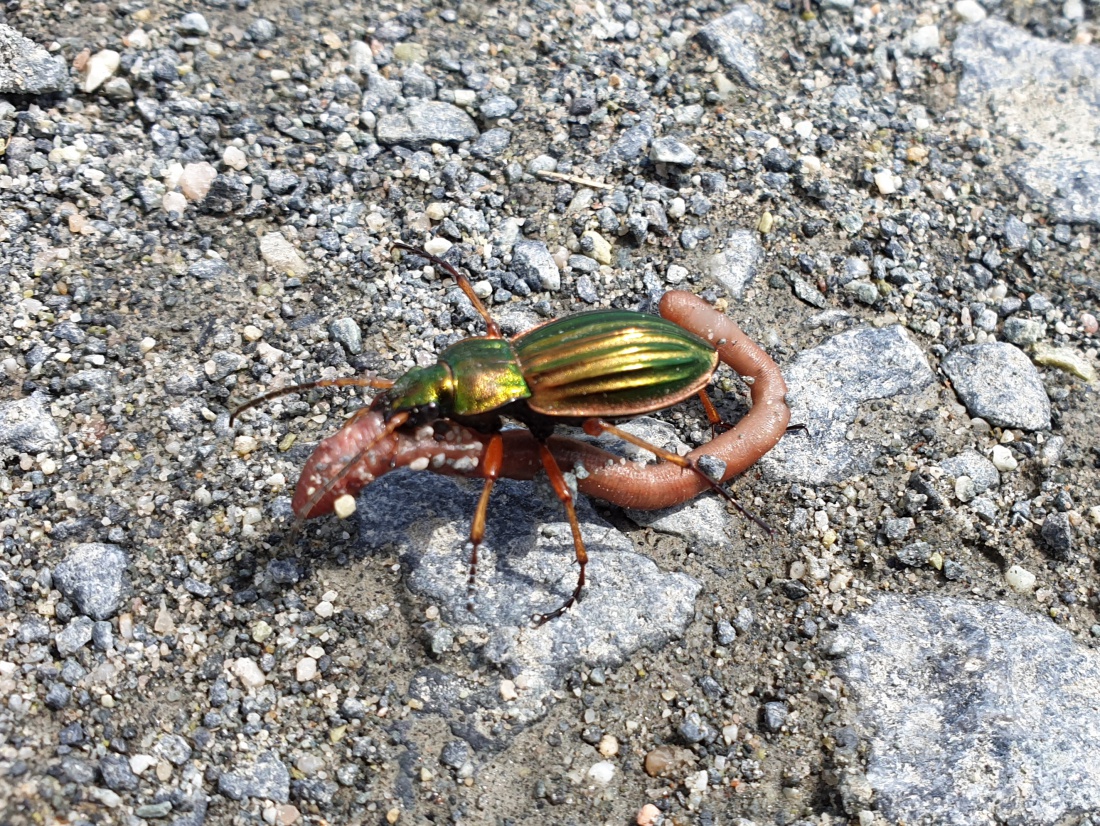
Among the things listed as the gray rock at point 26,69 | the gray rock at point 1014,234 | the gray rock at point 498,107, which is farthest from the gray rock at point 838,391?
the gray rock at point 26,69

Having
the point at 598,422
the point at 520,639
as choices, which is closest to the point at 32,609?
the point at 520,639

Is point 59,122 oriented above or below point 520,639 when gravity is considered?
above

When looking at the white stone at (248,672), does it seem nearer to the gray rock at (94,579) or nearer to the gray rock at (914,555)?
the gray rock at (94,579)

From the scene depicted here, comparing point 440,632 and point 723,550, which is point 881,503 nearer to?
point 723,550

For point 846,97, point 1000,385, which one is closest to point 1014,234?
point 1000,385

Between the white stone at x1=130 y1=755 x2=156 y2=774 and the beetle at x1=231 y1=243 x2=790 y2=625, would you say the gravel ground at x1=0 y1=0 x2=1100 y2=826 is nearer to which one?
the white stone at x1=130 y1=755 x2=156 y2=774
